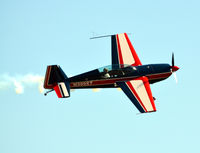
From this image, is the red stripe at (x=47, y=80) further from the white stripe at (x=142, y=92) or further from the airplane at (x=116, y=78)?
the white stripe at (x=142, y=92)

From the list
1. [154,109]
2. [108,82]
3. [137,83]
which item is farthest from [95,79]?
[154,109]

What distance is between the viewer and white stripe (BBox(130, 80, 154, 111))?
3157 centimetres

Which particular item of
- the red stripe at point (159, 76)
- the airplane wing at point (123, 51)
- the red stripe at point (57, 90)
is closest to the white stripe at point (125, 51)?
the airplane wing at point (123, 51)

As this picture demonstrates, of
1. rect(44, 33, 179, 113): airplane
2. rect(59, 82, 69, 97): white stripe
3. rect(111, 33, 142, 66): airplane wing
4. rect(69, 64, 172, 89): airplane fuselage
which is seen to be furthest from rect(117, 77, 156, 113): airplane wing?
rect(59, 82, 69, 97): white stripe

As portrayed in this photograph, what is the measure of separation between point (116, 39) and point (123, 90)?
6.31 metres

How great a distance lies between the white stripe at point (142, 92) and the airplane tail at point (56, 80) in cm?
497

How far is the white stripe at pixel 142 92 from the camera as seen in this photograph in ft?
104

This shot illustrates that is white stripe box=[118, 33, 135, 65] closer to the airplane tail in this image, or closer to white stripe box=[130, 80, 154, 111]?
white stripe box=[130, 80, 154, 111]

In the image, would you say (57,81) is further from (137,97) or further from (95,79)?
(137,97)

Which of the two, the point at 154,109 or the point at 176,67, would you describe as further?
the point at 176,67

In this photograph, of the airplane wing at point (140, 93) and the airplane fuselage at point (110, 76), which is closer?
the airplane wing at point (140, 93)

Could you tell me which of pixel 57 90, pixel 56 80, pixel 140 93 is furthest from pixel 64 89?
pixel 140 93

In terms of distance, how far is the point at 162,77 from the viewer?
1388 inches

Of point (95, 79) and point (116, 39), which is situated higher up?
point (116, 39)
